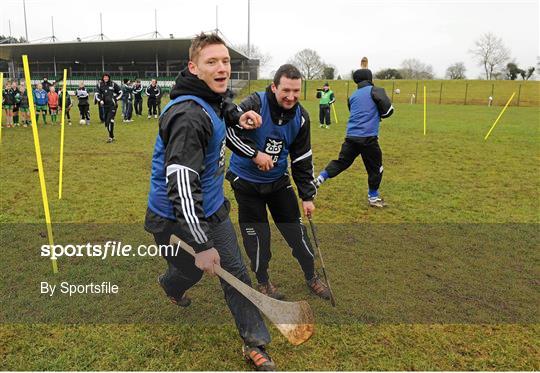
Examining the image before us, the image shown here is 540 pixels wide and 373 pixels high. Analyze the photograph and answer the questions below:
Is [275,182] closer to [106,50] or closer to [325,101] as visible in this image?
[325,101]

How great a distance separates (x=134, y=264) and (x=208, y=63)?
2738 millimetres

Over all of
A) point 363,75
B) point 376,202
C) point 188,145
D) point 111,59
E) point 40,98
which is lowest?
point 376,202

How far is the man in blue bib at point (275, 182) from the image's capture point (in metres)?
3.88

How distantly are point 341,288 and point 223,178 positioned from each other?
1.74 meters

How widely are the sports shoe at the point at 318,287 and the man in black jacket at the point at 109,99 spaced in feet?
36.5

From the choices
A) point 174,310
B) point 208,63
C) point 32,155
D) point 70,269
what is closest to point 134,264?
point 70,269

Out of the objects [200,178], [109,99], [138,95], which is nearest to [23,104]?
[109,99]

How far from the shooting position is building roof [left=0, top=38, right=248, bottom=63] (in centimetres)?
4806

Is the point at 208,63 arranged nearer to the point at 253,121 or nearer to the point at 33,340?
the point at 253,121

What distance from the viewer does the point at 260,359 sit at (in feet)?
9.81

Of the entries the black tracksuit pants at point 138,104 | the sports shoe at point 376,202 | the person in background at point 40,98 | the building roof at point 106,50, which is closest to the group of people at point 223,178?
the sports shoe at point 376,202

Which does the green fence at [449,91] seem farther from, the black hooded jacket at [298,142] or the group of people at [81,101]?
the black hooded jacket at [298,142]

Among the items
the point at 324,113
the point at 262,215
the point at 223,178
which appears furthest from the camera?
the point at 324,113

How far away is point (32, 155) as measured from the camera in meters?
11.2
